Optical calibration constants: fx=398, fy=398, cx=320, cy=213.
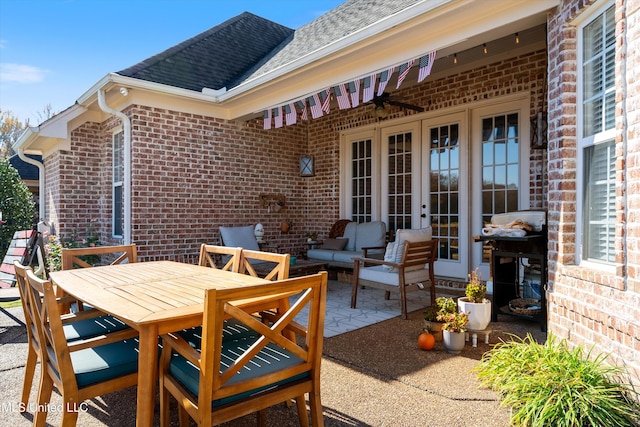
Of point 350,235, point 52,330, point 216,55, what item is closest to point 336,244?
point 350,235

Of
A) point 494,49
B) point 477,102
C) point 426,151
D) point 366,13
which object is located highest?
point 366,13

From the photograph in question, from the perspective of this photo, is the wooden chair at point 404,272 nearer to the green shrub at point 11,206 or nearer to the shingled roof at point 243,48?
the shingled roof at point 243,48

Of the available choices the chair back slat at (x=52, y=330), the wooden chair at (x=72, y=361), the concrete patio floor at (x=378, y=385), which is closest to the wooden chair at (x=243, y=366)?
the wooden chair at (x=72, y=361)

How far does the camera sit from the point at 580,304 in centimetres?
268

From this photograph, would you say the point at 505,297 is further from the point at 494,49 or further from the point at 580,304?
the point at 494,49

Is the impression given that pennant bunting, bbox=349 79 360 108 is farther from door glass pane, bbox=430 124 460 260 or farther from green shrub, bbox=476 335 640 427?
green shrub, bbox=476 335 640 427

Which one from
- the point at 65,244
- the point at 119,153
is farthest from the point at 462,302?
the point at 65,244

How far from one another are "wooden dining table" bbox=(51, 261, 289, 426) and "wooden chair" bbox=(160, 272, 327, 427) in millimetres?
121

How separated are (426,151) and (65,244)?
6078 millimetres

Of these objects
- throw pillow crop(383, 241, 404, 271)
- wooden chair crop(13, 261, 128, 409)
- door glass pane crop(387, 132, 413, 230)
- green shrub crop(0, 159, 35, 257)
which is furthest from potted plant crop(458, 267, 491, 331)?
green shrub crop(0, 159, 35, 257)

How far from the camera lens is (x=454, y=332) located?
333 centimetres

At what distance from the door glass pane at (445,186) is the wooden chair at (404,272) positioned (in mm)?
1213

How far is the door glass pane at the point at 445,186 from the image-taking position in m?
5.89

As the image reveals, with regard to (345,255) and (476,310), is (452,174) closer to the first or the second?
(345,255)
